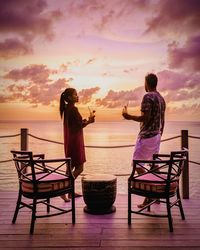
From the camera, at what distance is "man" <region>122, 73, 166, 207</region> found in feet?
13.0

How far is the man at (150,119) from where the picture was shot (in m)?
3.97

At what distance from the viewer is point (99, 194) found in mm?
3916

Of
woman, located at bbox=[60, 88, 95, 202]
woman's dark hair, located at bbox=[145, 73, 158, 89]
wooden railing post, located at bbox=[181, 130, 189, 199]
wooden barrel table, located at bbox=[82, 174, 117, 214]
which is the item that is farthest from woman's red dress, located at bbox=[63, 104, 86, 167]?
wooden railing post, located at bbox=[181, 130, 189, 199]

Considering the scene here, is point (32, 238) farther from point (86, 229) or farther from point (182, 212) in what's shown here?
point (182, 212)

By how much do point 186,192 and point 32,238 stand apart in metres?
2.51

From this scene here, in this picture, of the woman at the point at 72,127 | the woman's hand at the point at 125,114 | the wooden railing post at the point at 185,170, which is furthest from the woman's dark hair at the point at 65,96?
the wooden railing post at the point at 185,170

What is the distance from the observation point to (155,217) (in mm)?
3826

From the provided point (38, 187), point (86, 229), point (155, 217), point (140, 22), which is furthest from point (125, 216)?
point (140, 22)

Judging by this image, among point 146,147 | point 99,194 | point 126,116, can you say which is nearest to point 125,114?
point 126,116

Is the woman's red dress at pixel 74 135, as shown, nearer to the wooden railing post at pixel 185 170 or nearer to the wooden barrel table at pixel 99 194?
the wooden barrel table at pixel 99 194

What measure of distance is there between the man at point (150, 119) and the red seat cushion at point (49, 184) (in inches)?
37.6

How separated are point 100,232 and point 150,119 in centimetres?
149

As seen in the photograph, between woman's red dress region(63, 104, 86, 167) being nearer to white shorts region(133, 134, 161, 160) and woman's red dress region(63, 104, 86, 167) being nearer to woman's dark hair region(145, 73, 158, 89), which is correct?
white shorts region(133, 134, 161, 160)

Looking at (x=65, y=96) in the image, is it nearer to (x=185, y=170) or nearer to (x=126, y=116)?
(x=126, y=116)
